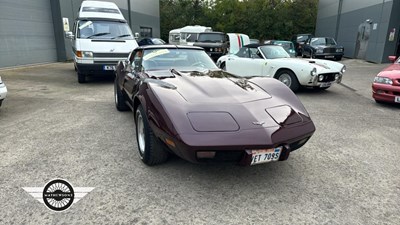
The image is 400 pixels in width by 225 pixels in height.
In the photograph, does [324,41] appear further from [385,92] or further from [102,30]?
[102,30]

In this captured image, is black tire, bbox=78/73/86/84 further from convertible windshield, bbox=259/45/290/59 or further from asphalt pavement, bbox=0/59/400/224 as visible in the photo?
convertible windshield, bbox=259/45/290/59

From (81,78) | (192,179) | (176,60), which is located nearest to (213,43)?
(81,78)

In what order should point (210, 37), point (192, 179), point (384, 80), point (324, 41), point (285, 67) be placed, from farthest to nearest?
point (324, 41) < point (210, 37) < point (285, 67) < point (384, 80) < point (192, 179)

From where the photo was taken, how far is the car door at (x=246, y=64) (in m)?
8.34

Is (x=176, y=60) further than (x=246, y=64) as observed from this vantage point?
No

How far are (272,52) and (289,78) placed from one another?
45.5 inches

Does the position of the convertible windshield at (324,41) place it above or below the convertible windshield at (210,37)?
below

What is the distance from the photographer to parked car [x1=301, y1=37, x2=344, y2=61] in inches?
739

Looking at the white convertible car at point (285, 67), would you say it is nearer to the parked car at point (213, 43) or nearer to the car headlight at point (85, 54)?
the car headlight at point (85, 54)

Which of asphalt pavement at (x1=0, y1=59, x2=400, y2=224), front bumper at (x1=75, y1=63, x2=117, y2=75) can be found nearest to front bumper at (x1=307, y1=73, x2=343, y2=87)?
asphalt pavement at (x1=0, y1=59, x2=400, y2=224)

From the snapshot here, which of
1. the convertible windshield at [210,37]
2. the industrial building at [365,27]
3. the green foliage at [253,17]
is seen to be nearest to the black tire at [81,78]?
the convertible windshield at [210,37]

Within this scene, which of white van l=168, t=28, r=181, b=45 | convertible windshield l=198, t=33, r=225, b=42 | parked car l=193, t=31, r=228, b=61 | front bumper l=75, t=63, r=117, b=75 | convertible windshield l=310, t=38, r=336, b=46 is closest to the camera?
front bumper l=75, t=63, r=117, b=75

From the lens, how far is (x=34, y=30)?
14039 mm

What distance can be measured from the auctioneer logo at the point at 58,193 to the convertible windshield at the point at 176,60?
198 centimetres
